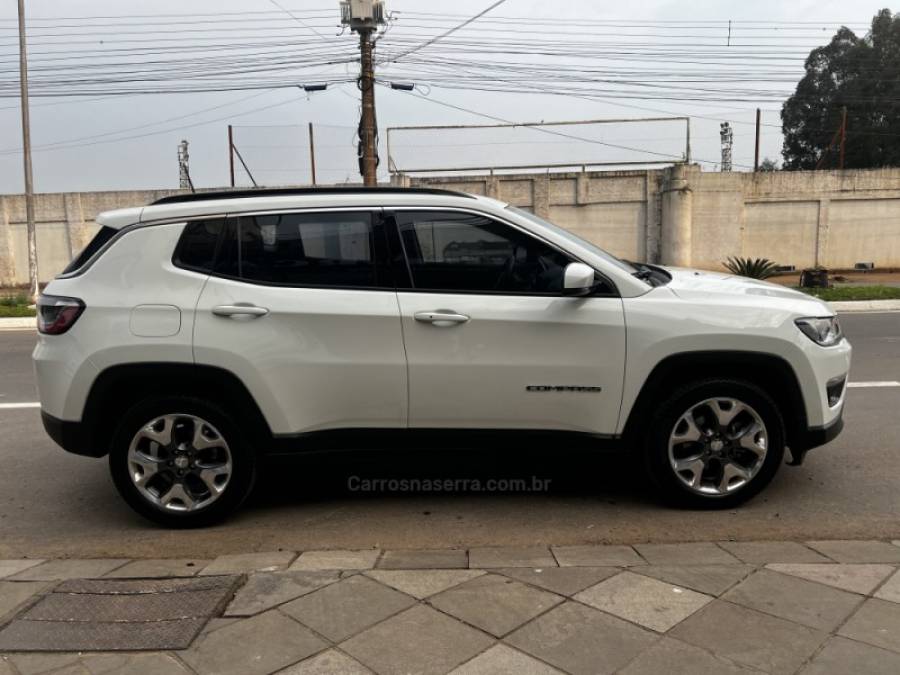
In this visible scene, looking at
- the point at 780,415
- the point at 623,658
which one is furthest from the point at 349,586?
the point at 780,415

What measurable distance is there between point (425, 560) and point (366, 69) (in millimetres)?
17228

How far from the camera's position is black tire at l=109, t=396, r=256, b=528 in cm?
379

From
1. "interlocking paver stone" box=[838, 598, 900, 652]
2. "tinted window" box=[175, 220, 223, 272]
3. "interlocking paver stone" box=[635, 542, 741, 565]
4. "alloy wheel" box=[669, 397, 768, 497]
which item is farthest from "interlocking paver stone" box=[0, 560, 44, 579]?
"interlocking paver stone" box=[838, 598, 900, 652]

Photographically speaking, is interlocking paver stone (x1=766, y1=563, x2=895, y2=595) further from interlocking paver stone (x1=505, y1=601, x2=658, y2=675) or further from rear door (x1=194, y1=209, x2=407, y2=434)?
rear door (x1=194, y1=209, x2=407, y2=434)

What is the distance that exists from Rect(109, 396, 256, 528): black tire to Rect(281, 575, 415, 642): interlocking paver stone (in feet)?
3.47

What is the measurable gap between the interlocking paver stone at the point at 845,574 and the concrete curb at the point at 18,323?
15.2 metres

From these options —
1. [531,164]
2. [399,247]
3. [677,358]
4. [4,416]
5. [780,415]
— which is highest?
[531,164]

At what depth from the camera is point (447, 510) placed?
4.15m

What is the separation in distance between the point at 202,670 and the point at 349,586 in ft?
Answer: 2.38

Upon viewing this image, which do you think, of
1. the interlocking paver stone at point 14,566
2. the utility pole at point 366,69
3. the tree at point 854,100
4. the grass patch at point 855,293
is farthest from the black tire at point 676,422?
the tree at point 854,100

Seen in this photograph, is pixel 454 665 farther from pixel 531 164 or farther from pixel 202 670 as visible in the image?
pixel 531 164

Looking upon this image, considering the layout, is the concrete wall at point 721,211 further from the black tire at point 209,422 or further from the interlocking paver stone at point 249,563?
the interlocking paver stone at point 249,563

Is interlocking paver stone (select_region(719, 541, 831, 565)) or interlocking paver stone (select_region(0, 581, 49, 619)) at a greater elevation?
interlocking paver stone (select_region(719, 541, 831, 565))

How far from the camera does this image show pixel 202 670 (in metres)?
2.49
